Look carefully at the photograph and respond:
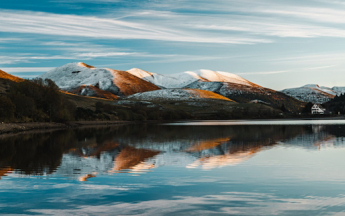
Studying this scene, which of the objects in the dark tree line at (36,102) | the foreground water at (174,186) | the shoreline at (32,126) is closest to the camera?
the foreground water at (174,186)

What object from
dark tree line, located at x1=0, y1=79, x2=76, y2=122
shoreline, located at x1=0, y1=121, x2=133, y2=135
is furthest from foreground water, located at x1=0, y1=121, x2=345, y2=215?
dark tree line, located at x1=0, y1=79, x2=76, y2=122

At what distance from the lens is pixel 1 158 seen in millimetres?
22203

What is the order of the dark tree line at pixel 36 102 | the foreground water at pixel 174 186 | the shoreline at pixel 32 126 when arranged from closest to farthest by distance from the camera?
the foreground water at pixel 174 186 → the shoreline at pixel 32 126 → the dark tree line at pixel 36 102

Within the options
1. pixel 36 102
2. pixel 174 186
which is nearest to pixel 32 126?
pixel 36 102

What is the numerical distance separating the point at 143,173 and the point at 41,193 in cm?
488

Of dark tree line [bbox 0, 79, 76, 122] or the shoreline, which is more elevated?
dark tree line [bbox 0, 79, 76, 122]

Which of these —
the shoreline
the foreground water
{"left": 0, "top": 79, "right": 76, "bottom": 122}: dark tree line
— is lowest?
the foreground water

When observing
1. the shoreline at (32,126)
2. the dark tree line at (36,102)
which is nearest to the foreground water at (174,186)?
the shoreline at (32,126)

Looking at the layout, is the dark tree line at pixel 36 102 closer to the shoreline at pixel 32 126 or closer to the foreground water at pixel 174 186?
the shoreline at pixel 32 126

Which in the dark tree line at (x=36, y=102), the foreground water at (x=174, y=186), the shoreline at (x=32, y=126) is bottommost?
the foreground water at (x=174, y=186)

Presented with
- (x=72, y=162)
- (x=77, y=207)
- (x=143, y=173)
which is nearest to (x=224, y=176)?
(x=143, y=173)

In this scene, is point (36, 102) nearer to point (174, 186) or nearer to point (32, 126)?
point (32, 126)

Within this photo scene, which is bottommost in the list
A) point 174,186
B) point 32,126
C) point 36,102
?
point 174,186

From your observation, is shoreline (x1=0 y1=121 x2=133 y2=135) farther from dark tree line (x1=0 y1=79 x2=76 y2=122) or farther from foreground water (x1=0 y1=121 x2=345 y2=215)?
foreground water (x1=0 y1=121 x2=345 y2=215)
